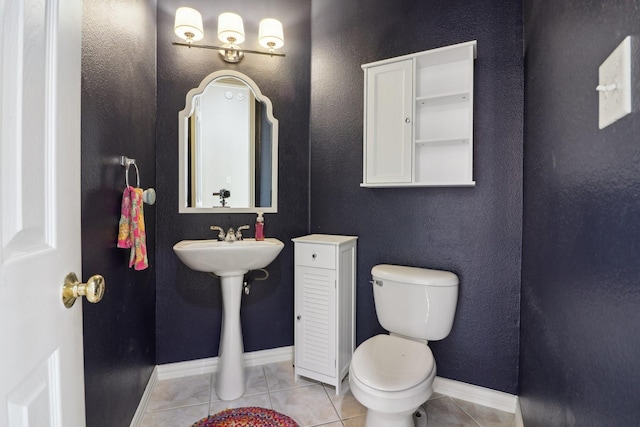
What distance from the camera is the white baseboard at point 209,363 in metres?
2.12

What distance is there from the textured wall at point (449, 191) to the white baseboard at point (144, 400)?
51.7 inches

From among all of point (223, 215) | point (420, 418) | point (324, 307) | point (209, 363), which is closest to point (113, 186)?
point (223, 215)

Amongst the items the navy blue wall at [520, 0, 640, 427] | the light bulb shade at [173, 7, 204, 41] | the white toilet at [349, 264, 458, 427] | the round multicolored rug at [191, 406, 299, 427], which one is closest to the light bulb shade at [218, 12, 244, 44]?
Result: the light bulb shade at [173, 7, 204, 41]

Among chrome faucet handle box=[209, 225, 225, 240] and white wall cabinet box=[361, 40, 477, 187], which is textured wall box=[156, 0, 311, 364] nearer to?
chrome faucet handle box=[209, 225, 225, 240]

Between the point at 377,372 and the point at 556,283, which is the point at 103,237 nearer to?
the point at 377,372

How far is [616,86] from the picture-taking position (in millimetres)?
607

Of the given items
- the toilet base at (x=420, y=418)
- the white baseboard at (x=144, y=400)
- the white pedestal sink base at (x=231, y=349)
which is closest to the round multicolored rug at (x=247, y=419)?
the white pedestal sink base at (x=231, y=349)

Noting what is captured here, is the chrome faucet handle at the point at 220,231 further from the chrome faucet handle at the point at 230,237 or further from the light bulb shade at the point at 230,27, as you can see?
the light bulb shade at the point at 230,27

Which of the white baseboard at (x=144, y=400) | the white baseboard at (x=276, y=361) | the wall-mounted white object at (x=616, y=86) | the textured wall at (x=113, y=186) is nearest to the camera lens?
the wall-mounted white object at (x=616, y=86)

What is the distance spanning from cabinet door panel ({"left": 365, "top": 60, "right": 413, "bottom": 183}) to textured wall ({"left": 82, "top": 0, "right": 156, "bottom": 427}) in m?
1.30

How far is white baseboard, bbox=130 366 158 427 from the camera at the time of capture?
1.63 metres

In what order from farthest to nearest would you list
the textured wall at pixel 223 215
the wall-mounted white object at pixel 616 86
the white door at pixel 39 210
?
the textured wall at pixel 223 215 < the wall-mounted white object at pixel 616 86 < the white door at pixel 39 210

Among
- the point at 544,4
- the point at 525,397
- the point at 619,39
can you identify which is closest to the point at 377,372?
the point at 525,397

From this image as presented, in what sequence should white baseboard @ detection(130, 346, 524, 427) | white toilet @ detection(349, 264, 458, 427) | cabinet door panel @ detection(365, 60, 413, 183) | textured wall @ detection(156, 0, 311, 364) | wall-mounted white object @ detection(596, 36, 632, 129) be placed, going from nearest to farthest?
wall-mounted white object @ detection(596, 36, 632, 129) → white toilet @ detection(349, 264, 458, 427) → white baseboard @ detection(130, 346, 524, 427) → cabinet door panel @ detection(365, 60, 413, 183) → textured wall @ detection(156, 0, 311, 364)
